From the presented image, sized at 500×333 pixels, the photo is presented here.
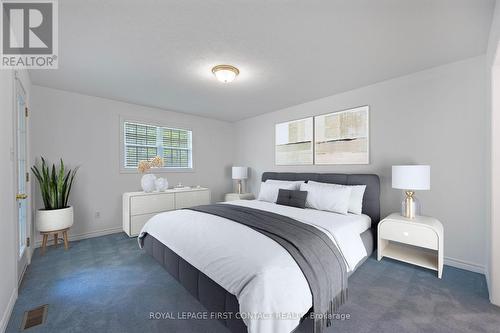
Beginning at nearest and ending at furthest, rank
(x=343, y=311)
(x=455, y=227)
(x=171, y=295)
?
(x=343, y=311) < (x=171, y=295) < (x=455, y=227)

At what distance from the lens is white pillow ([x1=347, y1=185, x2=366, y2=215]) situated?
2844mm

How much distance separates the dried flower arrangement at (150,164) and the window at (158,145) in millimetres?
276

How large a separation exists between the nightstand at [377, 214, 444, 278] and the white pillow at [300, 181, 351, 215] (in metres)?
0.50

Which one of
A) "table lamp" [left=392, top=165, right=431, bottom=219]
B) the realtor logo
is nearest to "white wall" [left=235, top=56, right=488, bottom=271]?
"table lamp" [left=392, top=165, right=431, bottom=219]

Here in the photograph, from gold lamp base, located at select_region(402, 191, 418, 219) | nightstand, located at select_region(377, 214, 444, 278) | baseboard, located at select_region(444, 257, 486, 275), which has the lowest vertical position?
baseboard, located at select_region(444, 257, 486, 275)

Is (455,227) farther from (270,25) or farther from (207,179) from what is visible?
(207,179)

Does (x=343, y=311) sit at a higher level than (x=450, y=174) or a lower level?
lower

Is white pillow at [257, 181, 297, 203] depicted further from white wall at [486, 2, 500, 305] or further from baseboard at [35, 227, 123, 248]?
baseboard at [35, 227, 123, 248]

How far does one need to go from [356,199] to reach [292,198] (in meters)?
0.88

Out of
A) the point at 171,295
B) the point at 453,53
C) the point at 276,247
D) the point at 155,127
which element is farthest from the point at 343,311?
the point at 155,127

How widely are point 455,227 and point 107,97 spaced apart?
553 cm

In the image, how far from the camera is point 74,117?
348cm

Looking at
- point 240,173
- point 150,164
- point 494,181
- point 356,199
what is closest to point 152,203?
point 150,164

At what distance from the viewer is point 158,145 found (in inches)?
175
